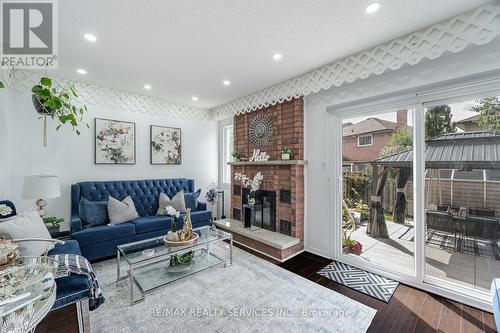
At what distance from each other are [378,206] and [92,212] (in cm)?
382

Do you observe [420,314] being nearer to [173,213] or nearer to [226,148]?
[173,213]

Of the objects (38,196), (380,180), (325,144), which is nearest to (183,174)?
(38,196)

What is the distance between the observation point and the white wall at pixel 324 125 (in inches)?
89.8

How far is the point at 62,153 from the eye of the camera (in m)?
3.31

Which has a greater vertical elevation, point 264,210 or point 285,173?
point 285,173

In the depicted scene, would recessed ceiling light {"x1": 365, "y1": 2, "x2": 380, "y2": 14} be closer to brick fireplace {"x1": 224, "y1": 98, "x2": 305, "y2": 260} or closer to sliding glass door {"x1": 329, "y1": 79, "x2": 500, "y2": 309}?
sliding glass door {"x1": 329, "y1": 79, "x2": 500, "y2": 309}

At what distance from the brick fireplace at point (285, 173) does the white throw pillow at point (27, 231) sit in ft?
8.08

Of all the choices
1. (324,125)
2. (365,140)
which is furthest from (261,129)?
(365,140)

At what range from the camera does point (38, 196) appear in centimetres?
250

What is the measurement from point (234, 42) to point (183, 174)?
305 centimetres

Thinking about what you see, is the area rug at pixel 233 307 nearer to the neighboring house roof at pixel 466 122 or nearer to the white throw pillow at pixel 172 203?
the white throw pillow at pixel 172 203

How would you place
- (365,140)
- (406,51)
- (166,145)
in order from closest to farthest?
(406,51) → (365,140) → (166,145)

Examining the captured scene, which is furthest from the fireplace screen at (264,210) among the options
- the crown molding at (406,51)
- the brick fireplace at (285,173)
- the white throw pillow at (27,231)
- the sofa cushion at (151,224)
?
the white throw pillow at (27,231)

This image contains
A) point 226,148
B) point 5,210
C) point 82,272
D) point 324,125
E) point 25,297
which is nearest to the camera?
point 25,297
